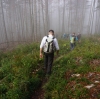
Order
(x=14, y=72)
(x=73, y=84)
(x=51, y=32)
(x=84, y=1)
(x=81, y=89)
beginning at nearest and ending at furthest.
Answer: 1. (x=81, y=89)
2. (x=73, y=84)
3. (x=51, y=32)
4. (x=14, y=72)
5. (x=84, y=1)

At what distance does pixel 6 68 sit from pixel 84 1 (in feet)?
122

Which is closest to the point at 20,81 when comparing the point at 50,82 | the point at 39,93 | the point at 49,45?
the point at 39,93

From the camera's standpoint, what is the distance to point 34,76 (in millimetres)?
6207

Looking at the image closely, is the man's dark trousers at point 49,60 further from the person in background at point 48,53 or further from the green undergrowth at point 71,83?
the green undergrowth at point 71,83

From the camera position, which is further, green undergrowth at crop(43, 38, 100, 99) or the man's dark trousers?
the man's dark trousers

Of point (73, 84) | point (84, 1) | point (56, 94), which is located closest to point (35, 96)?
point (56, 94)

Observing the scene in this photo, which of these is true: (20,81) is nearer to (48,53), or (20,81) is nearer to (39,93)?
(39,93)

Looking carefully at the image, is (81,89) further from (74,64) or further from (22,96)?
(74,64)

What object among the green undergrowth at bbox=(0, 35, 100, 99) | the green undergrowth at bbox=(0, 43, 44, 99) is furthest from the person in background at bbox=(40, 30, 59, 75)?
the green undergrowth at bbox=(0, 43, 44, 99)

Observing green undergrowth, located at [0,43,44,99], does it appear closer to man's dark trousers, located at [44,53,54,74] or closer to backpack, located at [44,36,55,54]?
man's dark trousers, located at [44,53,54,74]

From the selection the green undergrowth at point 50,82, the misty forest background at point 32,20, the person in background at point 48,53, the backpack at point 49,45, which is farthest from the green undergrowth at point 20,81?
the misty forest background at point 32,20

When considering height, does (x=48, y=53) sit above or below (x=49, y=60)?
above

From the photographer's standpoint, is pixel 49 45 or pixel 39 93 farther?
pixel 49 45

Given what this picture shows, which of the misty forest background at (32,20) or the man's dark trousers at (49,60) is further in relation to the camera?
the misty forest background at (32,20)
